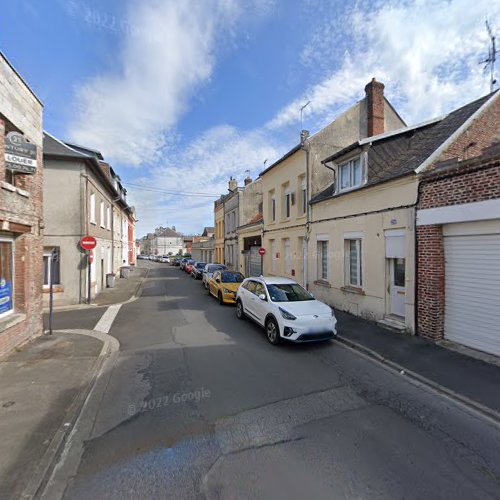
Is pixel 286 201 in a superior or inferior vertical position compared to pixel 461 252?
superior

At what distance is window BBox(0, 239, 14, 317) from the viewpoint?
6281mm

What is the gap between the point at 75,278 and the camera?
1244 centimetres

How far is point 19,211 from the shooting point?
252 inches

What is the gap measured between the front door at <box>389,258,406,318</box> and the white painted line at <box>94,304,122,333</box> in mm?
8083

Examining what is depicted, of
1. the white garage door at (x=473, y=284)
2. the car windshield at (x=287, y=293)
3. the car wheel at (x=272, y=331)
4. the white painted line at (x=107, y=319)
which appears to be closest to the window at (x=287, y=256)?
the car windshield at (x=287, y=293)

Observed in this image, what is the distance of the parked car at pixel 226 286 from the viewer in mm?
12094

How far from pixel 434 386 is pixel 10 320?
8.28 meters

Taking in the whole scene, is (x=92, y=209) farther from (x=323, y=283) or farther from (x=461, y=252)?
(x=461, y=252)

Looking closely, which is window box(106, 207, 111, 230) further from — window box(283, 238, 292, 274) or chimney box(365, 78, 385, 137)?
chimney box(365, 78, 385, 137)

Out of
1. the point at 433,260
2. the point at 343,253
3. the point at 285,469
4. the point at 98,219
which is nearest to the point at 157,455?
the point at 285,469

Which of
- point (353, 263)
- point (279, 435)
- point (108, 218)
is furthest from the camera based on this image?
point (108, 218)

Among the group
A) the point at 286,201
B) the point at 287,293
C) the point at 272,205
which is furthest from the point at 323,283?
the point at 272,205

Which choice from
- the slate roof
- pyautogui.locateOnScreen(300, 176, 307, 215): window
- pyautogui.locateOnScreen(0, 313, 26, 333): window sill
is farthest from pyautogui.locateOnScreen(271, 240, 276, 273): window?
pyautogui.locateOnScreen(0, 313, 26, 333): window sill

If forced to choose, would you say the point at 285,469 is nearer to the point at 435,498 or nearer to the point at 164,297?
the point at 435,498
